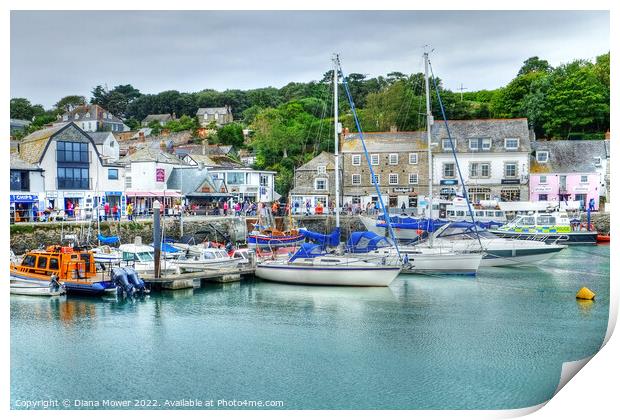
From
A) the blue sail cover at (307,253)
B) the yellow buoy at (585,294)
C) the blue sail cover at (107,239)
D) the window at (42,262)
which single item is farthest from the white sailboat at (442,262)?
the window at (42,262)

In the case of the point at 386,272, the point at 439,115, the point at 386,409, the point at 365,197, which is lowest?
the point at 386,409

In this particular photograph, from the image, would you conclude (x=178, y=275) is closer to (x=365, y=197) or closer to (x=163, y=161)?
(x=163, y=161)

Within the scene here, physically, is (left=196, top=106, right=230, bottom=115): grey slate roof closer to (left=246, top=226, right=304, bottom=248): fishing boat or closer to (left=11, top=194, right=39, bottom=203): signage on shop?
(left=246, top=226, right=304, bottom=248): fishing boat

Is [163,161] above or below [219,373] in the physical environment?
above

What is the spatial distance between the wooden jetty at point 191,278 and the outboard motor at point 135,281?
489 mm

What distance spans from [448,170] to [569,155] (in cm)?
561

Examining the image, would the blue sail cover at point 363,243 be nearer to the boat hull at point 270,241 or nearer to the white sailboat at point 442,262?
the white sailboat at point 442,262

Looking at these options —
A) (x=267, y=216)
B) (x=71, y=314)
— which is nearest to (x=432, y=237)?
(x=267, y=216)

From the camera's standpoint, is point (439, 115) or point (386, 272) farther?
point (439, 115)

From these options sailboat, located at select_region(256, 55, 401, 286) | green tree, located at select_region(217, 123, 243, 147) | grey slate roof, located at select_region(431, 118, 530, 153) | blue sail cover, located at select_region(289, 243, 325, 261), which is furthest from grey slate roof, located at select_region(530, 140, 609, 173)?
green tree, located at select_region(217, 123, 243, 147)

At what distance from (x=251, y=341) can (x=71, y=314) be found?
14.4 ft

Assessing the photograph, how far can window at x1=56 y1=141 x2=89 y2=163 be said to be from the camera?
1789 centimetres

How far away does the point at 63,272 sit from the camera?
51.3ft

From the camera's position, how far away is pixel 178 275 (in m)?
17.2
